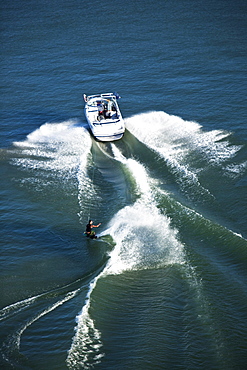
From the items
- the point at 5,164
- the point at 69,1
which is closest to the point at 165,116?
the point at 5,164

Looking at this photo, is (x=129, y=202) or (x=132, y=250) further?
(x=129, y=202)

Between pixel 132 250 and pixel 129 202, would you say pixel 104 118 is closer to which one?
pixel 129 202

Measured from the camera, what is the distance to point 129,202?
26.2 meters

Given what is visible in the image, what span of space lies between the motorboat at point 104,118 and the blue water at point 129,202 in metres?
1.01

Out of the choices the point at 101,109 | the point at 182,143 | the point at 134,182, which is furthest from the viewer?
the point at 101,109

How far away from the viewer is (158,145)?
1297 inches

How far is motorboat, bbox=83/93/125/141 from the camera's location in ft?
110

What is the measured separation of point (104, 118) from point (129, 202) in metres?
11.5

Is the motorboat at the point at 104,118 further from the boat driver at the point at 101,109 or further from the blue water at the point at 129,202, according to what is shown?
the blue water at the point at 129,202

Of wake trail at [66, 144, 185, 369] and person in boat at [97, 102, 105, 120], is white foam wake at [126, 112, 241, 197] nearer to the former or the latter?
person in boat at [97, 102, 105, 120]

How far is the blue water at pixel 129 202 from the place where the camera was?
17.1 meters

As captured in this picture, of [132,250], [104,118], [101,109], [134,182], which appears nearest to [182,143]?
[134,182]

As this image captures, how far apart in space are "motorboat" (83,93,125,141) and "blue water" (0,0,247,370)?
101 cm

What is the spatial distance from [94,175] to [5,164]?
7.27 m
